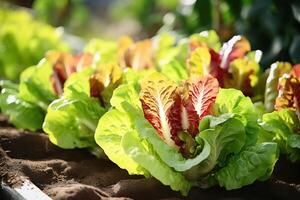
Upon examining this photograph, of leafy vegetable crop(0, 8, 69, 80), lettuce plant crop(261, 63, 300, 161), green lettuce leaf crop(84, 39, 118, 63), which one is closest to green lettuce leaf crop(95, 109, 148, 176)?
lettuce plant crop(261, 63, 300, 161)

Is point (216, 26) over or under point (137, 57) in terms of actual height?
under

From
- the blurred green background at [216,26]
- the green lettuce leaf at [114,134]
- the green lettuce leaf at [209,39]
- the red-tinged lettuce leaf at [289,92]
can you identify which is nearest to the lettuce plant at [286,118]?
the red-tinged lettuce leaf at [289,92]

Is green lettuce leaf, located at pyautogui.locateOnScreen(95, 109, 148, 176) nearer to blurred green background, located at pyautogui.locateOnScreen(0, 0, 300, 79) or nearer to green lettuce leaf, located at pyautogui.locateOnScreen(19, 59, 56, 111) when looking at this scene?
green lettuce leaf, located at pyautogui.locateOnScreen(19, 59, 56, 111)

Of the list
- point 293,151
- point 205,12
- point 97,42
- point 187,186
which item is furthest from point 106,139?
point 205,12

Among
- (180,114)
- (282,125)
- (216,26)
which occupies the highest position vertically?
(180,114)

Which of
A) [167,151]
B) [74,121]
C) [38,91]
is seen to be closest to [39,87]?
[38,91]

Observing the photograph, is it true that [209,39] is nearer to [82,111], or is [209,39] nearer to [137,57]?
[137,57]

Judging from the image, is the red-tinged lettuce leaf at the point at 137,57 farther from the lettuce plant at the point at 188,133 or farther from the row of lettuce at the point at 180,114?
the lettuce plant at the point at 188,133
